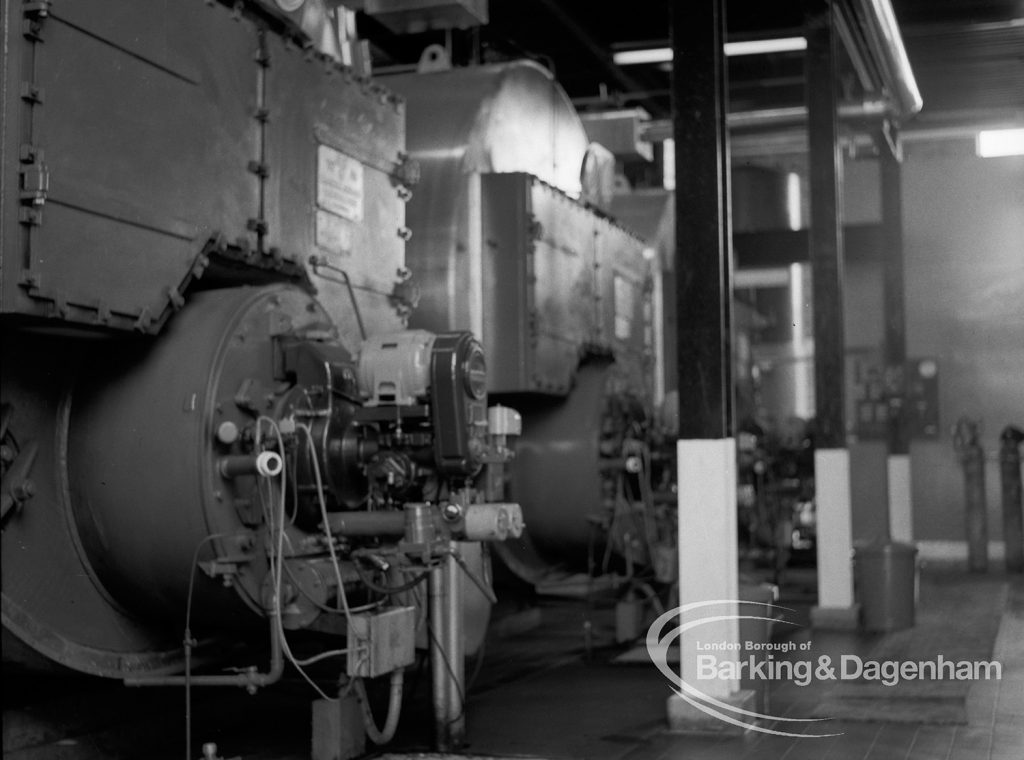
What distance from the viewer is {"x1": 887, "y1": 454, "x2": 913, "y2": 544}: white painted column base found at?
39.5 ft

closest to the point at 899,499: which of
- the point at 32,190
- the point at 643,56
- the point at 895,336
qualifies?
the point at 895,336

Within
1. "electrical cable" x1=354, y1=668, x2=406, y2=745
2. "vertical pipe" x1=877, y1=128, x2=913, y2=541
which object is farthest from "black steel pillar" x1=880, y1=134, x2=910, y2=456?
"electrical cable" x1=354, y1=668, x2=406, y2=745

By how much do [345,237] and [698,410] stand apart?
1.78m

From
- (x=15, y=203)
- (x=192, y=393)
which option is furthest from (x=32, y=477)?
(x=15, y=203)

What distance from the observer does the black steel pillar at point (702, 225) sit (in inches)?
228

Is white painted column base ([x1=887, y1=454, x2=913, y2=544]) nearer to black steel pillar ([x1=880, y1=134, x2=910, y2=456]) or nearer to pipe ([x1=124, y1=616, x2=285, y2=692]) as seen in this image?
black steel pillar ([x1=880, y1=134, x2=910, y2=456])

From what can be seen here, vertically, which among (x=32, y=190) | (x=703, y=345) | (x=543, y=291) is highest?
(x=543, y=291)

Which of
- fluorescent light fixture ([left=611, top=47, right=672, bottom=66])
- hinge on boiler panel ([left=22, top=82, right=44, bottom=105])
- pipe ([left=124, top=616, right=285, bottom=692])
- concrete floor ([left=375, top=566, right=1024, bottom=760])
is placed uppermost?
fluorescent light fixture ([left=611, top=47, right=672, bottom=66])

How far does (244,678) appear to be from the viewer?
4566 millimetres

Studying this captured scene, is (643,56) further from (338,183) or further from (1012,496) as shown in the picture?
(338,183)

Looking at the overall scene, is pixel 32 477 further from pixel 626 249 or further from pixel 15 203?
pixel 626 249

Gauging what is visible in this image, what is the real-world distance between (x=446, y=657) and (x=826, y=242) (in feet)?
16.3

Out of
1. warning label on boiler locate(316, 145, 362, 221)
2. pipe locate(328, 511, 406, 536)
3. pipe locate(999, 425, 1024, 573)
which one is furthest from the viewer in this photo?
pipe locate(999, 425, 1024, 573)

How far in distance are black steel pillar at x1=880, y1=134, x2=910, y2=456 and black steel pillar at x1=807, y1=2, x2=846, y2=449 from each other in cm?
303
